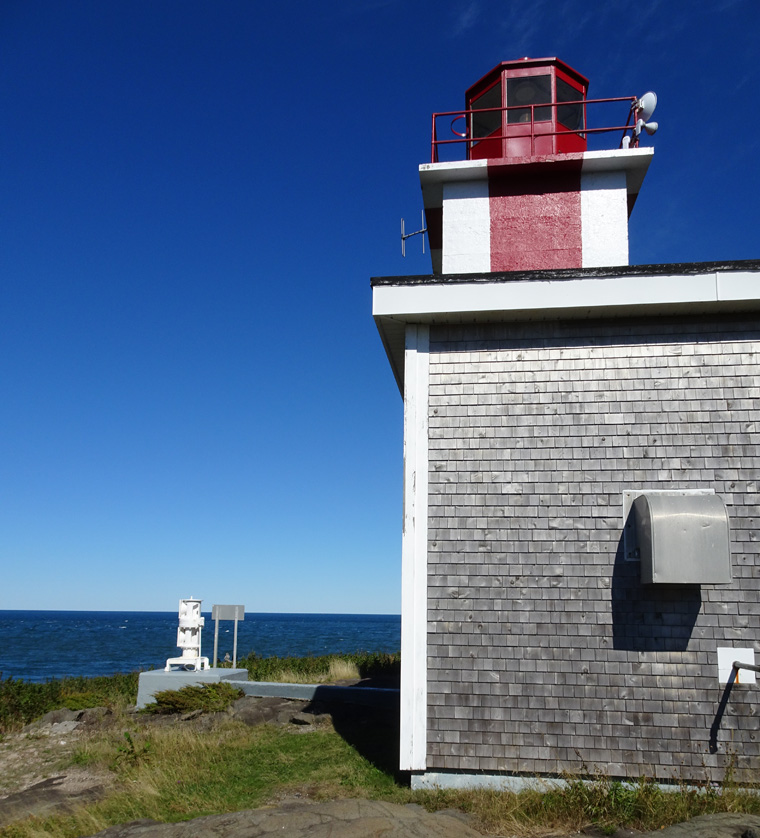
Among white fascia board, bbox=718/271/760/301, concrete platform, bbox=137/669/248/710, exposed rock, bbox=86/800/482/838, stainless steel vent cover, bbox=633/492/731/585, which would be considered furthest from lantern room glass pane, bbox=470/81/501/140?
concrete platform, bbox=137/669/248/710

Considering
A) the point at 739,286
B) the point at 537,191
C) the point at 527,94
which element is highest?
the point at 527,94

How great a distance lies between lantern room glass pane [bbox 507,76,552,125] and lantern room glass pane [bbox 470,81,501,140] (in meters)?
0.22

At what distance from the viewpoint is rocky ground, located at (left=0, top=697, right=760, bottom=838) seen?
554 centimetres

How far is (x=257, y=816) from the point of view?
19.6 feet

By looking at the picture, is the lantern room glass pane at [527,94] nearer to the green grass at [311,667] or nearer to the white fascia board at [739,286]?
the white fascia board at [739,286]

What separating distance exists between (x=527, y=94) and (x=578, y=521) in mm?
6182

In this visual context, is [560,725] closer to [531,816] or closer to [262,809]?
[531,816]

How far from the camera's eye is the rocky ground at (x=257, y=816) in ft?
18.2

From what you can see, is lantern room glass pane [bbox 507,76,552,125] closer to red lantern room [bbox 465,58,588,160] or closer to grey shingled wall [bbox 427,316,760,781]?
red lantern room [bbox 465,58,588,160]

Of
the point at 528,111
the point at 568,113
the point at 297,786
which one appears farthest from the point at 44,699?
the point at 568,113

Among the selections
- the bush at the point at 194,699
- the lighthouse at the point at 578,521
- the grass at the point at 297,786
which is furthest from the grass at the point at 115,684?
the lighthouse at the point at 578,521

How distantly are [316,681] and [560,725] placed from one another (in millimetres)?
8523

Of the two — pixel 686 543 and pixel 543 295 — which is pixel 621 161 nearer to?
pixel 543 295

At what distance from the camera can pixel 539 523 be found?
756cm
